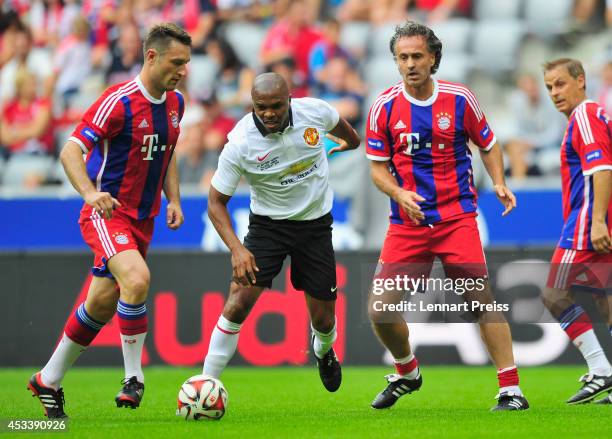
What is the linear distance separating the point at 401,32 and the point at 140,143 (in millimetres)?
1838

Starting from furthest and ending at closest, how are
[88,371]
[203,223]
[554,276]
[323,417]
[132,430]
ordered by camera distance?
[203,223]
[88,371]
[554,276]
[323,417]
[132,430]

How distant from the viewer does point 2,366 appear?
1145 cm

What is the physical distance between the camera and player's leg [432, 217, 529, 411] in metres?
6.84

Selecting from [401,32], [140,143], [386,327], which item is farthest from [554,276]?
[140,143]

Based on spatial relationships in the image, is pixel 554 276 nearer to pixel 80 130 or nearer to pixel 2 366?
pixel 80 130

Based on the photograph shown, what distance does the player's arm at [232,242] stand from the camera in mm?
6711

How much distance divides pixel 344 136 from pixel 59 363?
2.39 metres

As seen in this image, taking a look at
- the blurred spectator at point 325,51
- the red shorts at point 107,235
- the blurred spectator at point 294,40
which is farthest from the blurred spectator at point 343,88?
the red shorts at point 107,235

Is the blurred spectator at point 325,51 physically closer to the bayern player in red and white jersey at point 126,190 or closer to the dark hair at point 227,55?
the dark hair at point 227,55

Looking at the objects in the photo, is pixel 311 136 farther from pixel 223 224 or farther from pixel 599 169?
pixel 599 169

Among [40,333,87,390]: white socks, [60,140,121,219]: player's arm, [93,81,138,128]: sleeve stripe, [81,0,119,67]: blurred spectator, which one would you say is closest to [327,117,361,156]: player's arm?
[93,81,138,128]: sleeve stripe

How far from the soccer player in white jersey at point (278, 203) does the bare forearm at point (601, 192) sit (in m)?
1.64

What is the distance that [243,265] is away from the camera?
6707 millimetres

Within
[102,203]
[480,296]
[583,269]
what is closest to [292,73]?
[583,269]
